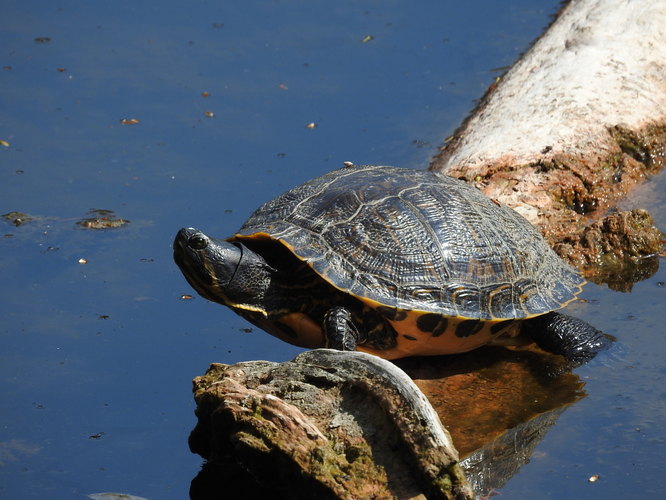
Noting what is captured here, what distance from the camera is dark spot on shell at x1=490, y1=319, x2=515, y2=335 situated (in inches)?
203

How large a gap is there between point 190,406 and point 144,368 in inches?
19.1

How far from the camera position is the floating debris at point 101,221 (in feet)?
22.6

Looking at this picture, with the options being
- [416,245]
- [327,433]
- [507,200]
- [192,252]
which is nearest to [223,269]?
[192,252]

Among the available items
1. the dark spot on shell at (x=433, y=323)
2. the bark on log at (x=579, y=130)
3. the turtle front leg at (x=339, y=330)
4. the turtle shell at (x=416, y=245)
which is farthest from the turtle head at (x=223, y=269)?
the bark on log at (x=579, y=130)

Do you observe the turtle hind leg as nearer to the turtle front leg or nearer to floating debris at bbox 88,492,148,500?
the turtle front leg

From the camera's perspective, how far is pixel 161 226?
6.88 metres

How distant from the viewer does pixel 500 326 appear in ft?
17.1

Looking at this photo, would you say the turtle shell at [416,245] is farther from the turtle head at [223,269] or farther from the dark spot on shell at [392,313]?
the turtle head at [223,269]

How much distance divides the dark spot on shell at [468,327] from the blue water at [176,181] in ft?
2.29

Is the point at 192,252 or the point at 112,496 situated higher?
the point at 192,252

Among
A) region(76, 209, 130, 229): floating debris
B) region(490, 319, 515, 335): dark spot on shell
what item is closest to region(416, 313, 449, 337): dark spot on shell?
region(490, 319, 515, 335): dark spot on shell

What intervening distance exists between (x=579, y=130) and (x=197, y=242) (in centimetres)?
369

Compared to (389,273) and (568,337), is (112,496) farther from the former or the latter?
(568,337)

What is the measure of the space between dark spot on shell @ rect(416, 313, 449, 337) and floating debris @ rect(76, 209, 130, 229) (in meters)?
2.97
